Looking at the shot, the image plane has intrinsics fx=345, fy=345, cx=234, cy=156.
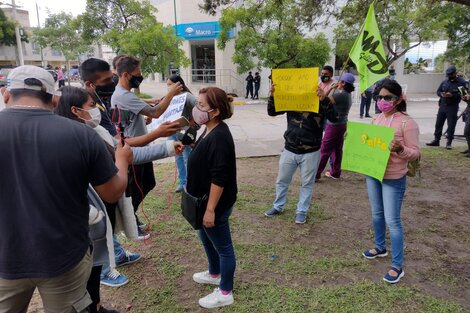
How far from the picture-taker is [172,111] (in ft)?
12.0

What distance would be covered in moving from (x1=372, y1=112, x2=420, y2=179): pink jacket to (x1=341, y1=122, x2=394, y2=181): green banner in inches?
3.0

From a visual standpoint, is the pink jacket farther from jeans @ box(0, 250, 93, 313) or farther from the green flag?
jeans @ box(0, 250, 93, 313)

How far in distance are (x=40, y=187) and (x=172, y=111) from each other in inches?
85.2

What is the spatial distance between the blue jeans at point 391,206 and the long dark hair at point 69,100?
2599mm

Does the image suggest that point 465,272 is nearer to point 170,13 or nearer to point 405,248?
point 405,248

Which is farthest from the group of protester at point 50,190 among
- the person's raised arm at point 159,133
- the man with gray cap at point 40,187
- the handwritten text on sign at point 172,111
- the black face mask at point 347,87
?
the black face mask at point 347,87

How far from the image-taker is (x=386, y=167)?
3.07 metres

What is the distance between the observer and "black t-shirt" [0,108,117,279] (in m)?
1.57

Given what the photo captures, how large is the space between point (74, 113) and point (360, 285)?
2.79 meters

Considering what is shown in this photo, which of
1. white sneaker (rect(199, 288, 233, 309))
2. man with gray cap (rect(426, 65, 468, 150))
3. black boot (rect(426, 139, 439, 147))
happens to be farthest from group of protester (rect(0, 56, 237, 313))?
black boot (rect(426, 139, 439, 147))

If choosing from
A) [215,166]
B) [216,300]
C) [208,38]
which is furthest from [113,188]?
[208,38]

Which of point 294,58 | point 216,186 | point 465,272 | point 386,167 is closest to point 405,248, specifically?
point 465,272

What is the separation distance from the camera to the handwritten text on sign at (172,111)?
3553mm

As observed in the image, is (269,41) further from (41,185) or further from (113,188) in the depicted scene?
(41,185)
